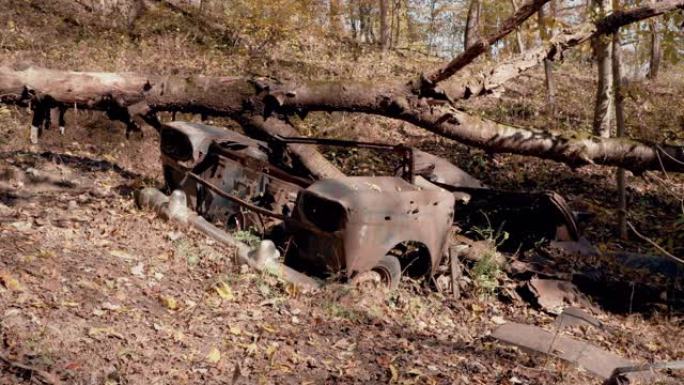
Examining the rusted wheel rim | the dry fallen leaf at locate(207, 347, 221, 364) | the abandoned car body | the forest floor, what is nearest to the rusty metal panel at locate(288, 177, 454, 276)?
the abandoned car body

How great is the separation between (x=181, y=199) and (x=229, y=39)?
11.2 meters

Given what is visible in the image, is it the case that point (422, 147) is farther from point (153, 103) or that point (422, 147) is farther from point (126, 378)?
point (126, 378)

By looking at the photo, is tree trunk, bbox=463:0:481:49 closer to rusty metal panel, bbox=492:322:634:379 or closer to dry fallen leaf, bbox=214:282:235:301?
rusty metal panel, bbox=492:322:634:379

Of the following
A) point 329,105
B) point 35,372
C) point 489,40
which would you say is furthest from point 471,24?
point 35,372

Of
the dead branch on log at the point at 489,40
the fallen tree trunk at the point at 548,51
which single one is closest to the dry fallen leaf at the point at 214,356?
the dead branch on log at the point at 489,40

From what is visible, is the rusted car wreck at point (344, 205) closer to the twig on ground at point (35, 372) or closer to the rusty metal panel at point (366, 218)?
the rusty metal panel at point (366, 218)

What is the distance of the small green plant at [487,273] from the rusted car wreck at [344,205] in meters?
0.47

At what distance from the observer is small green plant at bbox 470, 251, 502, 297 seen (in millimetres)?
Result: 6242

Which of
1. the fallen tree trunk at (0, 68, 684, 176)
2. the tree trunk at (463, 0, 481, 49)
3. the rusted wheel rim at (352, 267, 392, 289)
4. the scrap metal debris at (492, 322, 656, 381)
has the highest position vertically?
the tree trunk at (463, 0, 481, 49)

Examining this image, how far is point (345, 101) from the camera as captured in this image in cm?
591

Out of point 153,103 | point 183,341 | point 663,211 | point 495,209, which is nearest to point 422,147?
point 663,211

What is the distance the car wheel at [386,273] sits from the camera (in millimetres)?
5660

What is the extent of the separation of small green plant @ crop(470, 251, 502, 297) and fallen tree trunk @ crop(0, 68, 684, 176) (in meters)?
1.17

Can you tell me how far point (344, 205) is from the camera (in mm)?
5207
